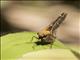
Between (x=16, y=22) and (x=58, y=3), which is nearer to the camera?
(x=16, y=22)

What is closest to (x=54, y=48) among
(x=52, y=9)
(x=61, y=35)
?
(x=61, y=35)

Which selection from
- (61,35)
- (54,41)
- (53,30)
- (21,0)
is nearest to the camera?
(54,41)

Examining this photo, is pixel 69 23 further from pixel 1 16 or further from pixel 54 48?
pixel 54 48

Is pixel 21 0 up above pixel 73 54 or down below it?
above

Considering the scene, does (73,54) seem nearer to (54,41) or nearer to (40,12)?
(54,41)

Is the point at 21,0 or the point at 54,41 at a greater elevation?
the point at 21,0

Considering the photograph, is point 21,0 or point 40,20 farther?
point 21,0

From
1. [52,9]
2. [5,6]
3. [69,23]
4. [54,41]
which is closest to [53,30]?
[54,41]

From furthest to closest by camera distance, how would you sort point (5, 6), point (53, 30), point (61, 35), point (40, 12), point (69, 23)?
1. point (40, 12)
2. point (5, 6)
3. point (69, 23)
4. point (61, 35)
5. point (53, 30)

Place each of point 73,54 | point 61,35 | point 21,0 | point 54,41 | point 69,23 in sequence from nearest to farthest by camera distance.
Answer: point 73,54, point 54,41, point 61,35, point 69,23, point 21,0
